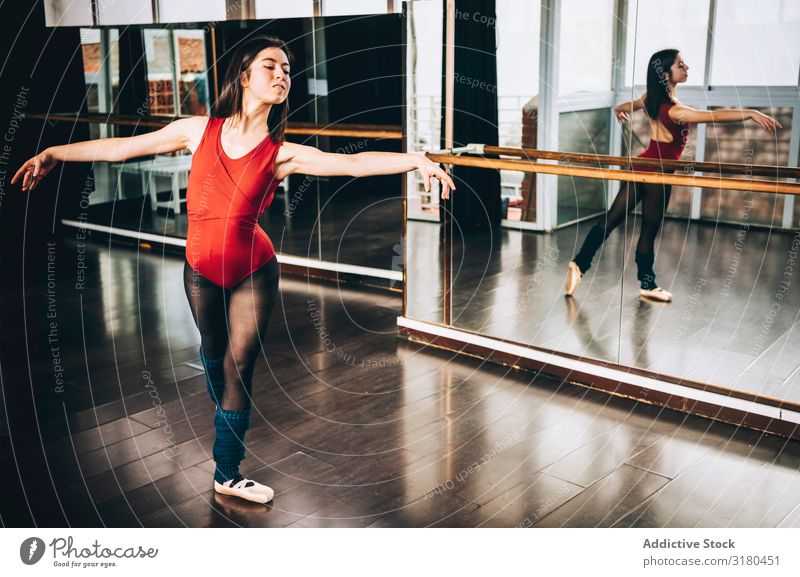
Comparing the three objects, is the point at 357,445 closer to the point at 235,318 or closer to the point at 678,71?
the point at 235,318

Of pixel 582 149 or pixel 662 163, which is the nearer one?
pixel 662 163

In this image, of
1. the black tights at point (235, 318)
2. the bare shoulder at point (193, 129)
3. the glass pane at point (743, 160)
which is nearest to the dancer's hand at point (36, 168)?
the bare shoulder at point (193, 129)

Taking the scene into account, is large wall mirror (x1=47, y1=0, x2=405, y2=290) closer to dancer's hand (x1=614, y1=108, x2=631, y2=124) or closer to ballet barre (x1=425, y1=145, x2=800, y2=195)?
ballet barre (x1=425, y1=145, x2=800, y2=195)

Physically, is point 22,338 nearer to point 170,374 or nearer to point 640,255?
point 170,374

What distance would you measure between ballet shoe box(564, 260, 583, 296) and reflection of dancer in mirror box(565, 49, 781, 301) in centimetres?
31

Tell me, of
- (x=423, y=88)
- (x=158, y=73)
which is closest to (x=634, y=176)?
(x=423, y=88)

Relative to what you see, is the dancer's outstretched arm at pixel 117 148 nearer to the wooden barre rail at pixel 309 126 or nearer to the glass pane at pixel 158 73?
the wooden barre rail at pixel 309 126

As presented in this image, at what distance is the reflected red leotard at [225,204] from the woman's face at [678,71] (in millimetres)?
2099

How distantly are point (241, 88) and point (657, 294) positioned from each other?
2500 millimetres

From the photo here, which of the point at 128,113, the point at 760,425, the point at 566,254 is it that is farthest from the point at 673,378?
the point at 128,113

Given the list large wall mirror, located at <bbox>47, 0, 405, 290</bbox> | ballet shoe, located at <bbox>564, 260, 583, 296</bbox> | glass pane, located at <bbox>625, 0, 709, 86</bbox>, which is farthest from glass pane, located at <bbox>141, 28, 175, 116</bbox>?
glass pane, located at <bbox>625, 0, 709, 86</bbox>

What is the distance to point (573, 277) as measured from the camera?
4469 mm

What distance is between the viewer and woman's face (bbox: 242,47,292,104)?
2.35 meters

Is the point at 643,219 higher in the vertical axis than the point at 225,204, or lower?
lower
